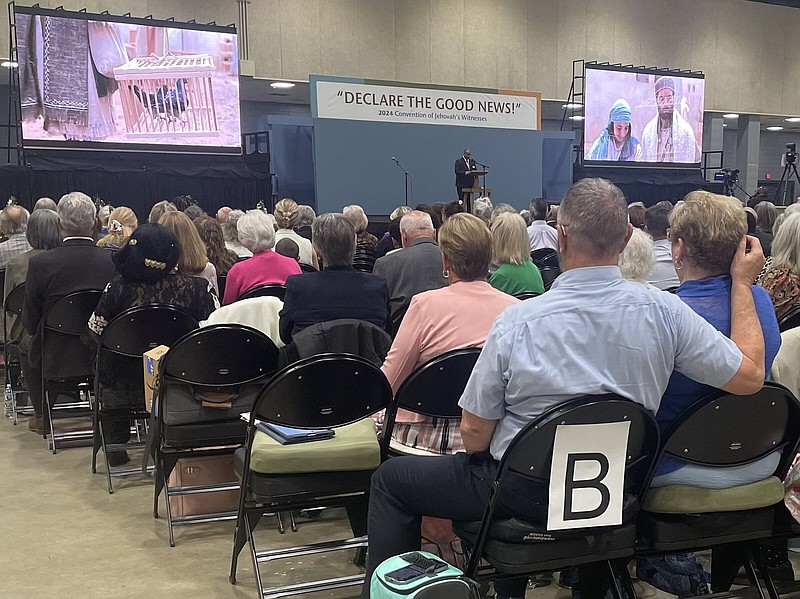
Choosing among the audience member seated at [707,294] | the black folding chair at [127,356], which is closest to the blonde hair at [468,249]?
the audience member seated at [707,294]

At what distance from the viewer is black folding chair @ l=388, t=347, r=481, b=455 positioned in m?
2.35

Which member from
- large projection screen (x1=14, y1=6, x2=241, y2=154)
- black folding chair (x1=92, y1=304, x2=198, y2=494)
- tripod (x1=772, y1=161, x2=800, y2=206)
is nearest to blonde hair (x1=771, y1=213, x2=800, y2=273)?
black folding chair (x1=92, y1=304, x2=198, y2=494)

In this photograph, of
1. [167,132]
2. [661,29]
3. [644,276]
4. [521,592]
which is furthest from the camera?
[661,29]

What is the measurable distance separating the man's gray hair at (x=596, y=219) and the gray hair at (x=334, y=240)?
1419 millimetres

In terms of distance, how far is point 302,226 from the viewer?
7.27 metres

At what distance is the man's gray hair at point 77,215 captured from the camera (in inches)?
169

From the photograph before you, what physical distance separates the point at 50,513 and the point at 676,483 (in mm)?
2751

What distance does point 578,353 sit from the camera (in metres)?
1.85

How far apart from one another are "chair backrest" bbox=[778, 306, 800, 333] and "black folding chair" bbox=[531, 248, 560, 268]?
3.30 meters

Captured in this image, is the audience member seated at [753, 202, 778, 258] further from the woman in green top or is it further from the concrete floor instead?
the concrete floor

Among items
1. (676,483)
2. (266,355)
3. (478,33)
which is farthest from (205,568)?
(478,33)

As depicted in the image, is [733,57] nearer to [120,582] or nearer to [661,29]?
[661,29]

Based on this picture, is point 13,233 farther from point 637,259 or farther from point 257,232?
point 637,259

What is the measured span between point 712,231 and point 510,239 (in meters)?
2.35
